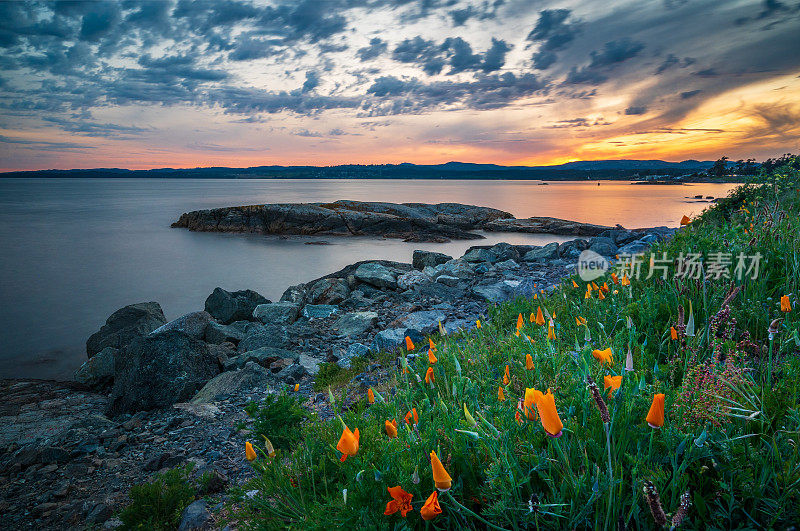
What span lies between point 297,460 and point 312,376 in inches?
151

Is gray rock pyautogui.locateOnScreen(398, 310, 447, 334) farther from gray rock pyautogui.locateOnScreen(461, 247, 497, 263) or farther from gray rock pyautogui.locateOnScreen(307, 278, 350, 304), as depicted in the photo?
gray rock pyautogui.locateOnScreen(461, 247, 497, 263)

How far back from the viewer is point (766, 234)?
14.6 feet

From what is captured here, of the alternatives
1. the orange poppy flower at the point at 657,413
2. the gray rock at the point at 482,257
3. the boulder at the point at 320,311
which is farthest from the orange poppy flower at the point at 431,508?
the gray rock at the point at 482,257

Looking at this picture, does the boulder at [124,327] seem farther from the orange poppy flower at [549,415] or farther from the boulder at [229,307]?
the orange poppy flower at [549,415]

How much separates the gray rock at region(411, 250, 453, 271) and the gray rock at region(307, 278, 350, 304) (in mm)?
4939

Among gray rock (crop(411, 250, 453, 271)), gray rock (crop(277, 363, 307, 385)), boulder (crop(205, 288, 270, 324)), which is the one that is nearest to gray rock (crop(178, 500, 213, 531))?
gray rock (crop(277, 363, 307, 385))

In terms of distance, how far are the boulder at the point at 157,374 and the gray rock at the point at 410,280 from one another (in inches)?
241

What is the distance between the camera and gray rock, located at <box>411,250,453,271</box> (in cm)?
1584

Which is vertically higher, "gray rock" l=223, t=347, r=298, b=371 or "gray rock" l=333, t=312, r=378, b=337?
"gray rock" l=333, t=312, r=378, b=337

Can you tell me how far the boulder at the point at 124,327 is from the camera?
342 inches

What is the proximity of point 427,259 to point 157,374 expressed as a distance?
452 inches

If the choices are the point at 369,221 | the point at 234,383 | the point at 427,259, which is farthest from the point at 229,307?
the point at 369,221

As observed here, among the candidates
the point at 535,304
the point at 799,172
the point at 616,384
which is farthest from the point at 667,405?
the point at 799,172

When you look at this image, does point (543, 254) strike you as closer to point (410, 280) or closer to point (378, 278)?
point (410, 280)
